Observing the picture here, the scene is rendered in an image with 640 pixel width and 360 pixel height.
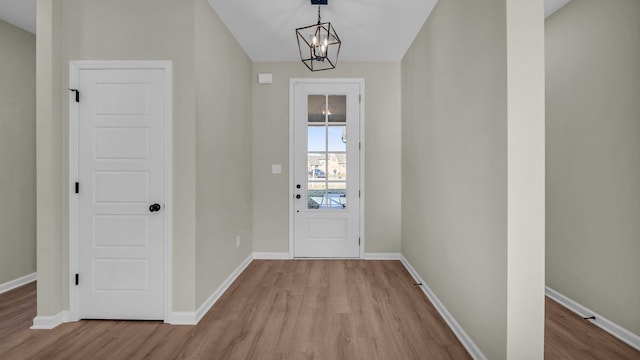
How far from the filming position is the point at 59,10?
2344 millimetres

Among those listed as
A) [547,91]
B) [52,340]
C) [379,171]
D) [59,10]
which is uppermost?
[59,10]

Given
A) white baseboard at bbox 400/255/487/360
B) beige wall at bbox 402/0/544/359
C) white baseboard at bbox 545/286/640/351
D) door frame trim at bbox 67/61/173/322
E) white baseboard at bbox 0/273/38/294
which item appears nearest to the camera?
beige wall at bbox 402/0/544/359

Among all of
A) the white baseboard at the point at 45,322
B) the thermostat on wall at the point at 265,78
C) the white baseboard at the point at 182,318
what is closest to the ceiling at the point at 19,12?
the thermostat on wall at the point at 265,78

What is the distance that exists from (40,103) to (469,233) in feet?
11.2

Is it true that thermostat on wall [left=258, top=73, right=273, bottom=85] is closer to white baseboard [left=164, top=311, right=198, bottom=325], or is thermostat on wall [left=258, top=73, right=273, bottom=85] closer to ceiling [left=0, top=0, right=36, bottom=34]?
ceiling [left=0, top=0, right=36, bottom=34]

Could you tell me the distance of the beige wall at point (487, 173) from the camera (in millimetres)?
1537

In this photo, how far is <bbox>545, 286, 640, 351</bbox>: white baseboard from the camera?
202 cm

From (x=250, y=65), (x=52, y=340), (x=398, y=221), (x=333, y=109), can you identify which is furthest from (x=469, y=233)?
(x=250, y=65)

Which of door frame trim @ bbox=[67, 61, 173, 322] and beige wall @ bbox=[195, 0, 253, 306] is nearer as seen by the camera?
door frame trim @ bbox=[67, 61, 173, 322]

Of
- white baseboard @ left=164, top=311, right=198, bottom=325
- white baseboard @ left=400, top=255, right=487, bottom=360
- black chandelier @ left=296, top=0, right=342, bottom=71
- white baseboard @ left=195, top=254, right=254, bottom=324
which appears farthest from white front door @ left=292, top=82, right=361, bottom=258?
white baseboard @ left=164, top=311, right=198, bottom=325

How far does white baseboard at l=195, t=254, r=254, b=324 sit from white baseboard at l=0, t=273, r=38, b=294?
2005 millimetres

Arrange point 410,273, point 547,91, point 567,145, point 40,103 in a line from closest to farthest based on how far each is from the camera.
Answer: point 40,103 → point 567,145 → point 547,91 → point 410,273

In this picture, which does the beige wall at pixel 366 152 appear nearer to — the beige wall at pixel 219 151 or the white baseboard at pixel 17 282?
the beige wall at pixel 219 151

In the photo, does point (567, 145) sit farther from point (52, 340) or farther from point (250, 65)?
point (52, 340)
